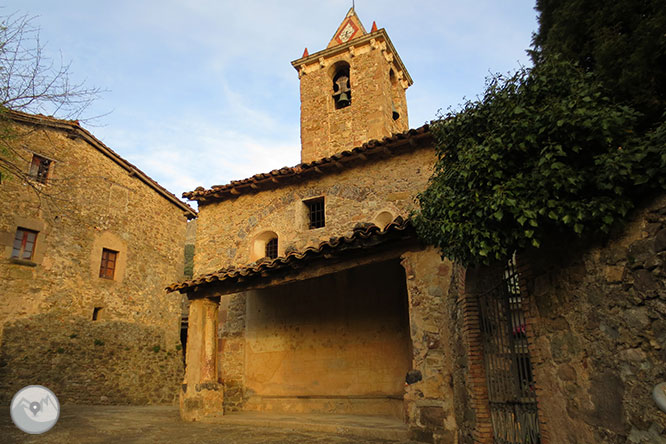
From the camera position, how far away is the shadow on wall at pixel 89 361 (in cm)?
1242

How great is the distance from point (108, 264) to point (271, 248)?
7.38 metres

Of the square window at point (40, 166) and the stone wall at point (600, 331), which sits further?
the square window at point (40, 166)

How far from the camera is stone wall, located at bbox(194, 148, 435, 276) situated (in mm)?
9852

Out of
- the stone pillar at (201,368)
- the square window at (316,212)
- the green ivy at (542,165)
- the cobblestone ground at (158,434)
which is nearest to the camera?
the green ivy at (542,165)

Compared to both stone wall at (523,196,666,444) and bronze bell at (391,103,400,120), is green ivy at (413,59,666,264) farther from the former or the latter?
bronze bell at (391,103,400,120)

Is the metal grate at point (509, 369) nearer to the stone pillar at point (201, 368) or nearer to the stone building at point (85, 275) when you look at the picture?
the stone pillar at point (201, 368)

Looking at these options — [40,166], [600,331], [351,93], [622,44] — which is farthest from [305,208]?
[40,166]

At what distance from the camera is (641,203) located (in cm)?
320

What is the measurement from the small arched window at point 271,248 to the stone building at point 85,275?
17.4ft

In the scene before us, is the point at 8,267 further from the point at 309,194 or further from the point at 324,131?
the point at 324,131

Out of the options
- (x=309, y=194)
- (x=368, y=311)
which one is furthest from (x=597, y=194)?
(x=309, y=194)

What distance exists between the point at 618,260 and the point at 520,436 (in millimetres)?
2459

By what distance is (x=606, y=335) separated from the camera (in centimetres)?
335

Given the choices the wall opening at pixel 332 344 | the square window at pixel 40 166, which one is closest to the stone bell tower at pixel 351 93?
the wall opening at pixel 332 344
